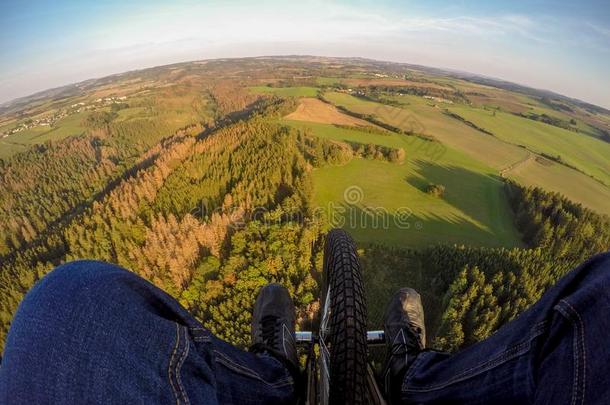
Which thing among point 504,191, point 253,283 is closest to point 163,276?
point 253,283

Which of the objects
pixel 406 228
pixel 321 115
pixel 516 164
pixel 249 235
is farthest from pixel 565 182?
pixel 321 115

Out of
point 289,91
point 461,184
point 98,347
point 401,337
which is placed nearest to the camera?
point 98,347

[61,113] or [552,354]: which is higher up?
[61,113]

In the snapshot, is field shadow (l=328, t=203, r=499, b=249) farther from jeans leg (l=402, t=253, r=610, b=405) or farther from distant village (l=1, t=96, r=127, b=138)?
distant village (l=1, t=96, r=127, b=138)

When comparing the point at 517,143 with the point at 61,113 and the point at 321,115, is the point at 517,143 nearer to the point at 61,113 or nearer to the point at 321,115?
the point at 321,115

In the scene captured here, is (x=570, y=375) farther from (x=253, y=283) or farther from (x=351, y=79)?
(x=351, y=79)
